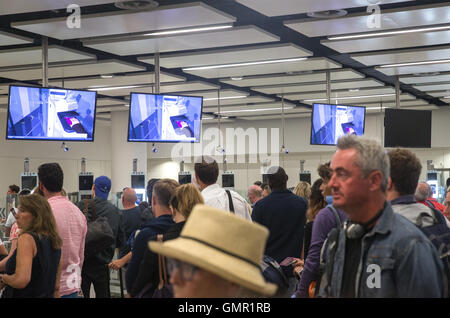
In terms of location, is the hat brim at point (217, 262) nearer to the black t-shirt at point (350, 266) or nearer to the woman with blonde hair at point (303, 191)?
the black t-shirt at point (350, 266)

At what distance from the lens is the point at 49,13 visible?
26.2 feet

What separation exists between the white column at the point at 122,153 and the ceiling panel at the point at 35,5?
9.94 meters

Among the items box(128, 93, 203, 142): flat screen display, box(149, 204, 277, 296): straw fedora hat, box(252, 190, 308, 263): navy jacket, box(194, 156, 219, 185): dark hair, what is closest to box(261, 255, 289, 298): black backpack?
box(194, 156, 219, 185): dark hair

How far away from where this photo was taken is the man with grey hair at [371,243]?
2189 mm

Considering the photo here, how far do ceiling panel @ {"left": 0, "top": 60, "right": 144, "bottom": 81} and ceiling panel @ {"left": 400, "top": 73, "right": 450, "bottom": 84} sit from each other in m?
5.45

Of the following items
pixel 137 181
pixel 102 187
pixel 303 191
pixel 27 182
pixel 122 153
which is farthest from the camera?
pixel 122 153

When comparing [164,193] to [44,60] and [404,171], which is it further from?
[44,60]

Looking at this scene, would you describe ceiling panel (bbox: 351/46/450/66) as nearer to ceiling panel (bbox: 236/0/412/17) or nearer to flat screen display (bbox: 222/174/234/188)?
ceiling panel (bbox: 236/0/412/17)

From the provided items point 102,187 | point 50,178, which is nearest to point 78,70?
point 102,187

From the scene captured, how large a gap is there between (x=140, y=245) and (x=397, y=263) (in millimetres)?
1789

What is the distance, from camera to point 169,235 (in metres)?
3.61

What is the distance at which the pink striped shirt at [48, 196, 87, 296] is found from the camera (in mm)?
4535

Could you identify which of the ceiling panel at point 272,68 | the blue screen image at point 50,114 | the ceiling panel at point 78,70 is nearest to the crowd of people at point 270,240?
the blue screen image at point 50,114
